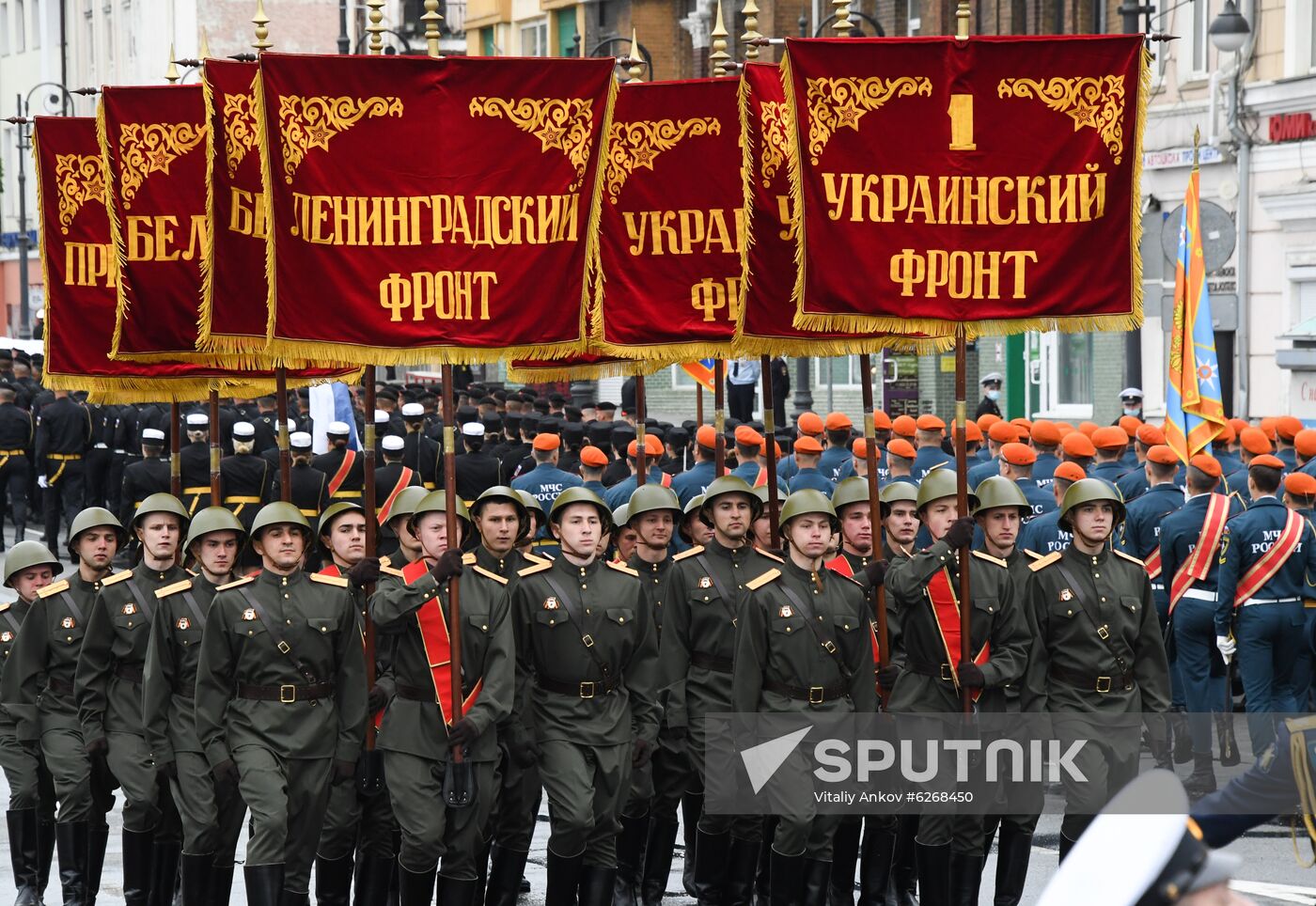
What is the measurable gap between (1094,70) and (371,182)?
3.16 metres

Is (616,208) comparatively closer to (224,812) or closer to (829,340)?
(829,340)

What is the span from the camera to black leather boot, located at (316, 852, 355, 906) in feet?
31.5

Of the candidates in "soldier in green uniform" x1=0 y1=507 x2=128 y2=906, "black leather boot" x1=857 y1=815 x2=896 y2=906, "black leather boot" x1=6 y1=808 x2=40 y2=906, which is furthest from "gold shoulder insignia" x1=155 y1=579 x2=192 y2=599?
"black leather boot" x1=857 y1=815 x2=896 y2=906

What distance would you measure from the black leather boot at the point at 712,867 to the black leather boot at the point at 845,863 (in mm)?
510

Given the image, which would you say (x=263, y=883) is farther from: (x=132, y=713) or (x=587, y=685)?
(x=587, y=685)

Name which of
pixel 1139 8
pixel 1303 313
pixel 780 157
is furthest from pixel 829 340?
pixel 1303 313

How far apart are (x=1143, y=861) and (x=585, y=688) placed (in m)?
6.01

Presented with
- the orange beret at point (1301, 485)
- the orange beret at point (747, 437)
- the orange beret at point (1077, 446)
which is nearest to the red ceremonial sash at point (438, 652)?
the orange beret at point (1301, 485)

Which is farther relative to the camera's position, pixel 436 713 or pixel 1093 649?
pixel 1093 649

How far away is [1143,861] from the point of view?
3.44 meters

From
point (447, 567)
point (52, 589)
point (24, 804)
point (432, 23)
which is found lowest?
point (24, 804)

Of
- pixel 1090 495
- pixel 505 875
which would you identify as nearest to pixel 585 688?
pixel 505 875

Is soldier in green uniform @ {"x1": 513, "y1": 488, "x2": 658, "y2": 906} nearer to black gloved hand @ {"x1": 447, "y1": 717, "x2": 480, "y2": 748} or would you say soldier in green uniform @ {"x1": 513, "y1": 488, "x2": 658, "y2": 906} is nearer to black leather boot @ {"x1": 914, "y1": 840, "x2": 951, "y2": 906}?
black gloved hand @ {"x1": 447, "y1": 717, "x2": 480, "y2": 748}

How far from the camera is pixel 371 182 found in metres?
9.45
